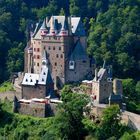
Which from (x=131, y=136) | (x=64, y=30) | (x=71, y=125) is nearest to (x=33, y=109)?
(x=71, y=125)

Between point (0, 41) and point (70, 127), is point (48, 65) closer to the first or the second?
point (70, 127)

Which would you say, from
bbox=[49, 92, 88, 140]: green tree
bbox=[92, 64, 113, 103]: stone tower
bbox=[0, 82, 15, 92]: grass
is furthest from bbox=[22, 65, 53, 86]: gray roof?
bbox=[49, 92, 88, 140]: green tree

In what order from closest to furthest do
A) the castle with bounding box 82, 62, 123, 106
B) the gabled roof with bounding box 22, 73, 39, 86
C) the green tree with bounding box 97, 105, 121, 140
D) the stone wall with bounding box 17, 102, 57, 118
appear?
1. the green tree with bounding box 97, 105, 121, 140
2. the castle with bounding box 82, 62, 123, 106
3. the stone wall with bounding box 17, 102, 57, 118
4. the gabled roof with bounding box 22, 73, 39, 86

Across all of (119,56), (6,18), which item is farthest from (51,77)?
(6,18)

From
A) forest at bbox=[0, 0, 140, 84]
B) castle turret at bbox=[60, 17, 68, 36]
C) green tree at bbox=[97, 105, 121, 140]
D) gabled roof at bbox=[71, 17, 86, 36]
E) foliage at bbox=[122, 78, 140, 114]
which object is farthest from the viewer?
forest at bbox=[0, 0, 140, 84]

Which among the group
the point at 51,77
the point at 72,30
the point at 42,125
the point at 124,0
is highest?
the point at 124,0

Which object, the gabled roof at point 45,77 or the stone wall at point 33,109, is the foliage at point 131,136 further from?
the gabled roof at point 45,77

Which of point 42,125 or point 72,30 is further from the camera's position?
point 72,30

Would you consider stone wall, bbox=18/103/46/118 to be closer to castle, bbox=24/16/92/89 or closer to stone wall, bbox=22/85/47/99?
stone wall, bbox=22/85/47/99
